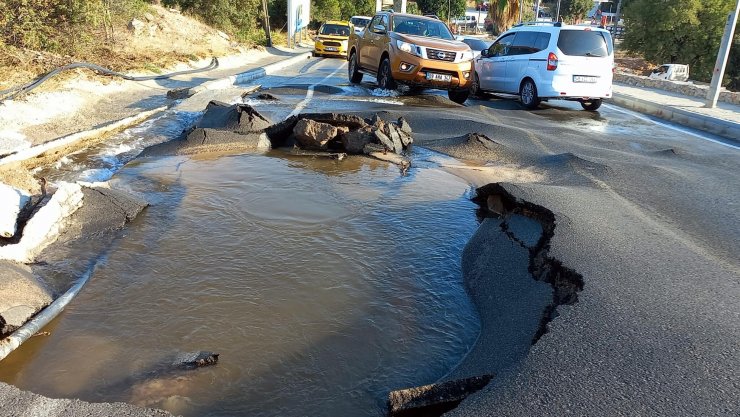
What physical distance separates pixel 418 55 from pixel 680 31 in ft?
90.1

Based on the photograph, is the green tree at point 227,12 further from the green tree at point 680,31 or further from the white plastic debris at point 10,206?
the white plastic debris at point 10,206

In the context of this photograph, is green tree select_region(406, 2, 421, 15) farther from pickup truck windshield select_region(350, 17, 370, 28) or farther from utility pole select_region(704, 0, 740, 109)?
utility pole select_region(704, 0, 740, 109)

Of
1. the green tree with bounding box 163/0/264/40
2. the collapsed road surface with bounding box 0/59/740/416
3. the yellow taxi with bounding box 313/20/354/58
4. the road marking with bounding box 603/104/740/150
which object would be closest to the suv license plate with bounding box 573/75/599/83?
the road marking with bounding box 603/104/740/150

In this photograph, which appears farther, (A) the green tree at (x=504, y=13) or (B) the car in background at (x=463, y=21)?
(B) the car in background at (x=463, y=21)

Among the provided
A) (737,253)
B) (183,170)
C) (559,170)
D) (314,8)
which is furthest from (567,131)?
(314,8)

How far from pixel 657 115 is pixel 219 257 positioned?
1326 centimetres

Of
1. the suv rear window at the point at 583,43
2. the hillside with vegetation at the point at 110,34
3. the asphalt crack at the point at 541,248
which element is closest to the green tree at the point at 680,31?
the suv rear window at the point at 583,43

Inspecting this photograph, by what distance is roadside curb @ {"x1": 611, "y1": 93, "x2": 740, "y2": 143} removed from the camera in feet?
38.3

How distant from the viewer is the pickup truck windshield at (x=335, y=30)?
31156mm

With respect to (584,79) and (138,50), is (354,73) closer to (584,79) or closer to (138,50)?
(584,79)

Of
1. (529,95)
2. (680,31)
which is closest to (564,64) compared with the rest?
(529,95)

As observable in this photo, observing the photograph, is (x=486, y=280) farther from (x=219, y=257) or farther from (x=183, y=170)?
(x=183, y=170)

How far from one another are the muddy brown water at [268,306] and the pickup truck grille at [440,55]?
7.71 m

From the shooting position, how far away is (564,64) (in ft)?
43.3
